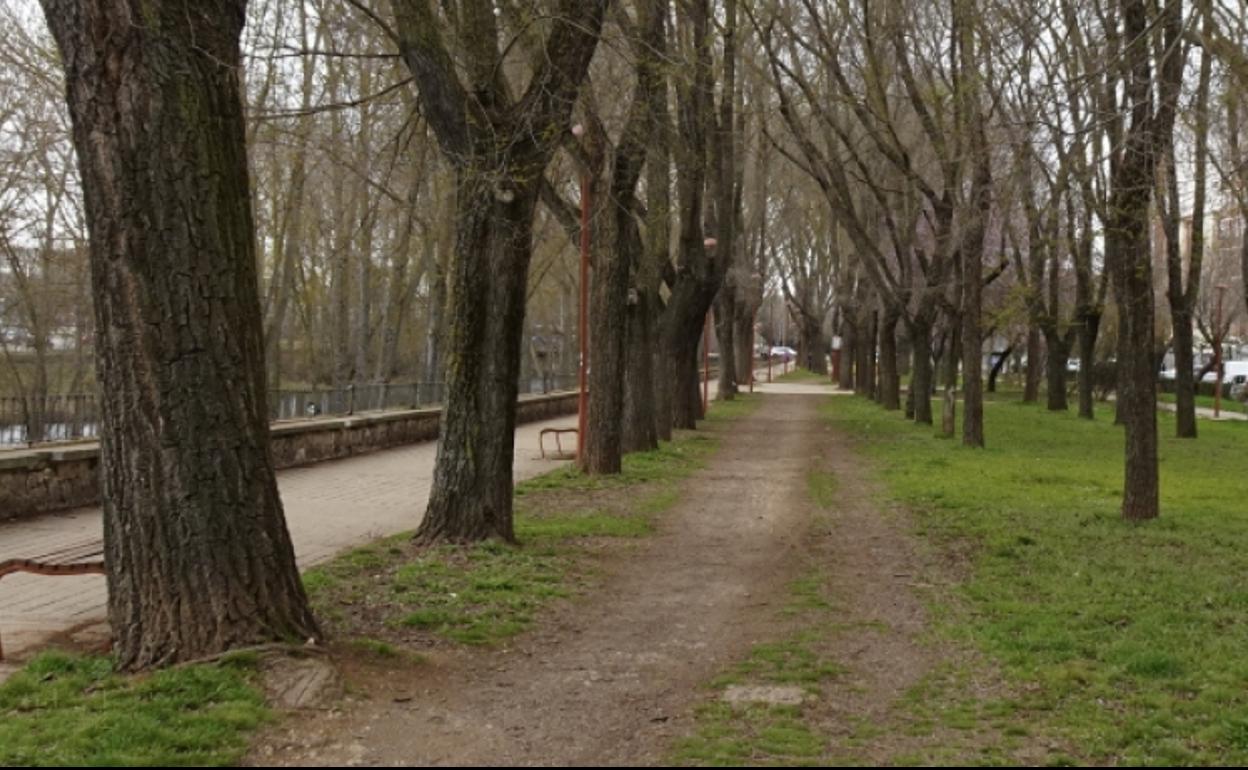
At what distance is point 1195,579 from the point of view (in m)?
8.62

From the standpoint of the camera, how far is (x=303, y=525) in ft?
38.7

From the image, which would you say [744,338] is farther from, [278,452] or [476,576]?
[476,576]

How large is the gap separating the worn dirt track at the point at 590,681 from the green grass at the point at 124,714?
0.69ft

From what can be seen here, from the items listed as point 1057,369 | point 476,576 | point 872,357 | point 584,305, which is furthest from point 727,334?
point 476,576

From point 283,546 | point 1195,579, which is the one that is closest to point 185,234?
point 283,546

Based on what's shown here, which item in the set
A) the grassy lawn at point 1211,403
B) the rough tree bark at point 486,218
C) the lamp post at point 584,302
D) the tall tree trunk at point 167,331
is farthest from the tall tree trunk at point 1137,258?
the grassy lawn at point 1211,403

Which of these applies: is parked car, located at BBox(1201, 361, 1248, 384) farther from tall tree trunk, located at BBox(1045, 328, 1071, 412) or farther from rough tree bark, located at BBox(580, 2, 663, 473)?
rough tree bark, located at BBox(580, 2, 663, 473)

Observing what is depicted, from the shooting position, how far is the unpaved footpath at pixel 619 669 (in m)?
4.95

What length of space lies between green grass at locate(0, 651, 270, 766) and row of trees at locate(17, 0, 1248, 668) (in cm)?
26

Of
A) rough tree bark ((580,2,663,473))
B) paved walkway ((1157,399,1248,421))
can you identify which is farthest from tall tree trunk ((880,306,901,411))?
rough tree bark ((580,2,663,473))

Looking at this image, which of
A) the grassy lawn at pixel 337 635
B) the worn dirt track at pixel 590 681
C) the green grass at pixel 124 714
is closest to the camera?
the green grass at pixel 124 714

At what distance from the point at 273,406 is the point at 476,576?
1232 centimetres

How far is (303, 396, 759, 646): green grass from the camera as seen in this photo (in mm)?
7203

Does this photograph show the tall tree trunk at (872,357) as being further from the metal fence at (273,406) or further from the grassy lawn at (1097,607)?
the grassy lawn at (1097,607)
